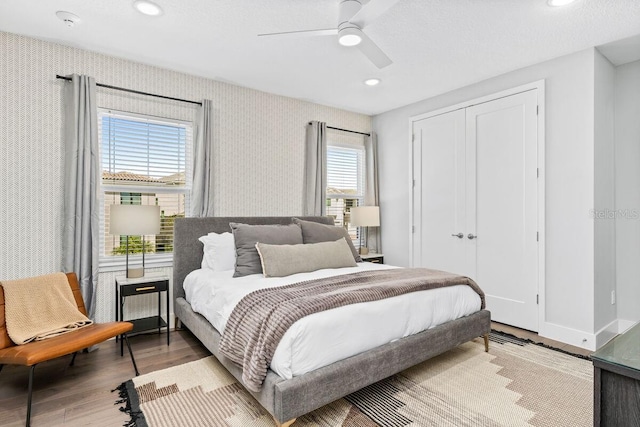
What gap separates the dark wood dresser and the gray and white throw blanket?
1.14m

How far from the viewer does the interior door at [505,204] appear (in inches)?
138

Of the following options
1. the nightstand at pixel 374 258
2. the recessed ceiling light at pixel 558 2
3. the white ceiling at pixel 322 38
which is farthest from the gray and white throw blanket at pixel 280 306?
the recessed ceiling light at pixel 558 2

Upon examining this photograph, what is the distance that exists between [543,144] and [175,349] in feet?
13.3

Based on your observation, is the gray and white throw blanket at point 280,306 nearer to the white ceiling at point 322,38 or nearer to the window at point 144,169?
the window at point 144,169

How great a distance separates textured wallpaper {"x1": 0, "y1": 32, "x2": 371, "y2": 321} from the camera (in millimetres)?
2854

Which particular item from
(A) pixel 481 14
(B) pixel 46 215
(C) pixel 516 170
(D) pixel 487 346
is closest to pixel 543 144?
(C) pixel 516 170

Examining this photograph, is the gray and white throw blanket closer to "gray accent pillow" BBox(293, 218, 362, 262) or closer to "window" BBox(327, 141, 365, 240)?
"gray accent pillow" BBox(293, 218, 362, 262)

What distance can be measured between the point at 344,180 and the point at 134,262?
304cm

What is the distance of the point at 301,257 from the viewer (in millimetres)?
3074

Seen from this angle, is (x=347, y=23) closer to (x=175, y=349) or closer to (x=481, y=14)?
(x=481, y=14)

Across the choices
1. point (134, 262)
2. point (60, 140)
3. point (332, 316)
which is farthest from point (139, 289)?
point (332, 316)

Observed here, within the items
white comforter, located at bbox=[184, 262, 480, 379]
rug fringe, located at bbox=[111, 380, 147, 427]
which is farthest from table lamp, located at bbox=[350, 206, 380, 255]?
rug fringe, located at bbox=[111, 380, 147, 427]

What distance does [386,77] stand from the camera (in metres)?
3.83

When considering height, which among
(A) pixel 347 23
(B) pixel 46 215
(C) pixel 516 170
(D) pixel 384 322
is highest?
(A) pixel 347 23
